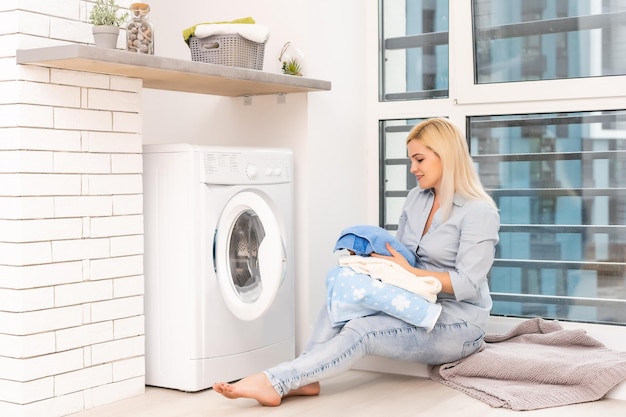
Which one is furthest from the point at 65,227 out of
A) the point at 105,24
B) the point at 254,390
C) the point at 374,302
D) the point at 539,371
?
the point at 539,371

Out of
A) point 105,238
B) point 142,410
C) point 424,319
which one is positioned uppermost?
point 105,238

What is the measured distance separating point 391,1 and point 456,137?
1.04 metres

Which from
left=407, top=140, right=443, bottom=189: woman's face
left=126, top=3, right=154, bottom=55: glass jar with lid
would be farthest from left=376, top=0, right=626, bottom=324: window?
left=126, top=3, right=154, bottom=55: glass jar with lid

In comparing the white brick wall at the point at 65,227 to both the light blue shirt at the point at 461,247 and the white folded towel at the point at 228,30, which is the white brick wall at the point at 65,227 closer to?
the white folded towel at the point at 228,30

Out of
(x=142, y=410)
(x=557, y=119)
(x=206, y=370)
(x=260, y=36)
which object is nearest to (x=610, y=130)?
(x=557, y=119)

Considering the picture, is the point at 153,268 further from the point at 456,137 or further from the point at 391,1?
the point at 391,1

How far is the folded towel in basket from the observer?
3189 mm

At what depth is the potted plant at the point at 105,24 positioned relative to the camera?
2768 mm

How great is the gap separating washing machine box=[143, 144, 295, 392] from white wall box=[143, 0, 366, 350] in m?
0.34

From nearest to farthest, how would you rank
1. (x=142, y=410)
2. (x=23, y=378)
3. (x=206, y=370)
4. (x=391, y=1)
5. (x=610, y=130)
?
(x=23, y=378) < (x=142, y=410) < (x=206, y=370) < (x=610, y=130) < (x=391, y=1)

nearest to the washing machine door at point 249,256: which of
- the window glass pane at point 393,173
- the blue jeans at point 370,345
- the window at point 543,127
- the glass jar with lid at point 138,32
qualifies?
the blue jeans at point 370,345

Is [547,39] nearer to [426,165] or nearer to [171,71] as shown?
[426,165]

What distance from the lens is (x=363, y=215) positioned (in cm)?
398

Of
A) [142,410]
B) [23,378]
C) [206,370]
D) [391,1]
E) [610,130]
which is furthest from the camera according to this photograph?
[391,1]
